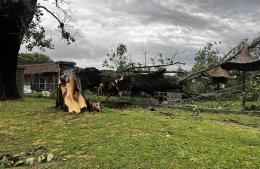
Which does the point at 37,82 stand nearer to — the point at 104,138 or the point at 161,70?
the point at 161,70

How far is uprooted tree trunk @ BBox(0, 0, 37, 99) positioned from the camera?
19.4 m

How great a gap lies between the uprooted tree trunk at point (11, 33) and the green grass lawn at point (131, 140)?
21.8ft

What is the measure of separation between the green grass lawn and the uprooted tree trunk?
665 cm

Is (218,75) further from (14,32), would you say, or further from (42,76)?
(42,76)

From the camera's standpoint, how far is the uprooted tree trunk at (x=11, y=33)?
63.6 ft

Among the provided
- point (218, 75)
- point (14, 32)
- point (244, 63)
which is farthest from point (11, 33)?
point (244, 63)

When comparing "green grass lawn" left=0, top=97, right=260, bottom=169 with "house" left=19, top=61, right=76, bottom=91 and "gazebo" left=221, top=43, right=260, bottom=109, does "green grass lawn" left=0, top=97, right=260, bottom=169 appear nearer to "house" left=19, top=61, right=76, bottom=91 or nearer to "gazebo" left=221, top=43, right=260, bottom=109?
"gazebo" left=221, top=43, right=260, bottom=109

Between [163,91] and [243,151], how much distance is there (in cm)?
1364

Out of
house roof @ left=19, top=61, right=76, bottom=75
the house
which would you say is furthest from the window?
house roof @ left=19, top=61, right=76, bottom=75

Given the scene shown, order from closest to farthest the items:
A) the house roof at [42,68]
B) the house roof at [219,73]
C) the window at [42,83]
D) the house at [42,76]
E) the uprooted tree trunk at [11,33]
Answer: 1. the uprooted tree trunk at [11,33]
2. the house roof at [219,73]
3. the house roof at [42,68]
4. the house at [42,76]
5. the window at [42,83]

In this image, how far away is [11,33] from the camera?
20250mm

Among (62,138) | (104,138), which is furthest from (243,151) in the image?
(62,138)

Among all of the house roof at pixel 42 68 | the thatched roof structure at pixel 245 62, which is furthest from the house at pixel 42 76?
the thatched roof structure at pixel 245 62

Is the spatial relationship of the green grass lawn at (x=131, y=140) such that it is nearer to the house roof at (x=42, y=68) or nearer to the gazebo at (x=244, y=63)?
the gazebo at (x=244, y=63)
